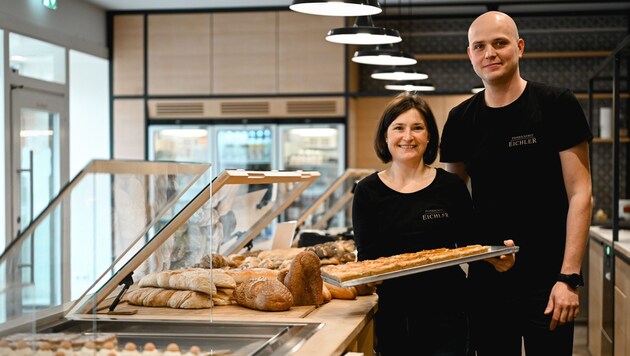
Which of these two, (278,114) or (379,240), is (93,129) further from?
(379,240)

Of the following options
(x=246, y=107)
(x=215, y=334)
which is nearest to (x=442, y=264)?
(x=215, y=334)

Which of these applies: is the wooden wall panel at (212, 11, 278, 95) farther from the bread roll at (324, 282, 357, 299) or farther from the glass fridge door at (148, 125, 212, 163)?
the bread roll at (324, 282, 357, 299)

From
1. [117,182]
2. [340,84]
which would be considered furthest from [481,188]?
[340,84]

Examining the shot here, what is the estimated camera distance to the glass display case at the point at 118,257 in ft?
5.95

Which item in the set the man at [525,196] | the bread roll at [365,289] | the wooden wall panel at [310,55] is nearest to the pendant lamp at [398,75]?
the wooden wall panel at [310,55]

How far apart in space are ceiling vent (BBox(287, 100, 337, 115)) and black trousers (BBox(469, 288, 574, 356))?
687 cm

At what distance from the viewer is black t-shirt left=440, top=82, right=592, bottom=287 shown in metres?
2.60

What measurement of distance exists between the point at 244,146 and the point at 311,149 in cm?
76

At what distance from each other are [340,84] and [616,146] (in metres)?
4.55

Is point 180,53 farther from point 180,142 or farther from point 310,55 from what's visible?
point 310,55

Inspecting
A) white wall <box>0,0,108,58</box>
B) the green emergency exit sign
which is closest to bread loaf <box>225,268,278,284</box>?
white wall <box>0,0,108,58</box>

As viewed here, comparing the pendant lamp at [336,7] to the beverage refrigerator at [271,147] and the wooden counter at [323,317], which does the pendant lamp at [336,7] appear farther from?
the beverage refrigerator at [271,147]

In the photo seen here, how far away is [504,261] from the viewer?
2605mm

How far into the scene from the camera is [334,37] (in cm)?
484
